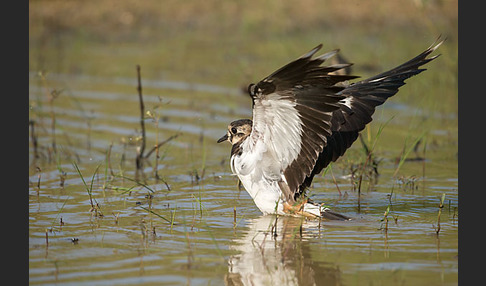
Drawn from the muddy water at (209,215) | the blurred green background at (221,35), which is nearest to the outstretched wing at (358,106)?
the muddy water at (209,215)

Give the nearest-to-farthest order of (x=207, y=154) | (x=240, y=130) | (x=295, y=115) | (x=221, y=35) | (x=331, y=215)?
1. (x=295, y=115)
2. (x=331, y=215)
3. (x=240, y=130)
4. (x=207, y=154)
5. (x=221, y=35)

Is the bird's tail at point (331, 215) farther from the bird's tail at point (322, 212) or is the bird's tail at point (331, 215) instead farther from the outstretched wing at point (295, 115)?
the outstretched wing at point (295, 115)

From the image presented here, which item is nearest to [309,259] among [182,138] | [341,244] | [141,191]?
[341,244]

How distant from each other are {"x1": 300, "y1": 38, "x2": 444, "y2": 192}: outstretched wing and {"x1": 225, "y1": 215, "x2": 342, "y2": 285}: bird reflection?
0.65 metres

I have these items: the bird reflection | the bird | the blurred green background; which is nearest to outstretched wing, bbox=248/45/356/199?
the bird

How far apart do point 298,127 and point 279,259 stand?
1068mm

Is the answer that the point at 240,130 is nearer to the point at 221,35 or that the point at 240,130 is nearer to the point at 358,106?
the point at 358,106

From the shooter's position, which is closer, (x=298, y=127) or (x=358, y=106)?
(x=298, y=127)

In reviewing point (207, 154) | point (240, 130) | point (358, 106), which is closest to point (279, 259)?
point (240, 130)

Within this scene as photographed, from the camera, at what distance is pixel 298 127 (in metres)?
5.70

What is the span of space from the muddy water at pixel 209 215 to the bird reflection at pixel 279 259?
1 centimetres

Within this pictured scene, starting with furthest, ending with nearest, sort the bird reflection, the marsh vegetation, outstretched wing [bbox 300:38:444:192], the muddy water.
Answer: outstretched wing [bbox 300:38:444:192]
the marsh vegetation
the muddy water
the bird reflection

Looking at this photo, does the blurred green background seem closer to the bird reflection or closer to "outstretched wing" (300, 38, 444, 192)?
"outstretched wing" (300, 38, 444, 192)

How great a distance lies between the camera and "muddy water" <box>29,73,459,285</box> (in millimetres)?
4914
